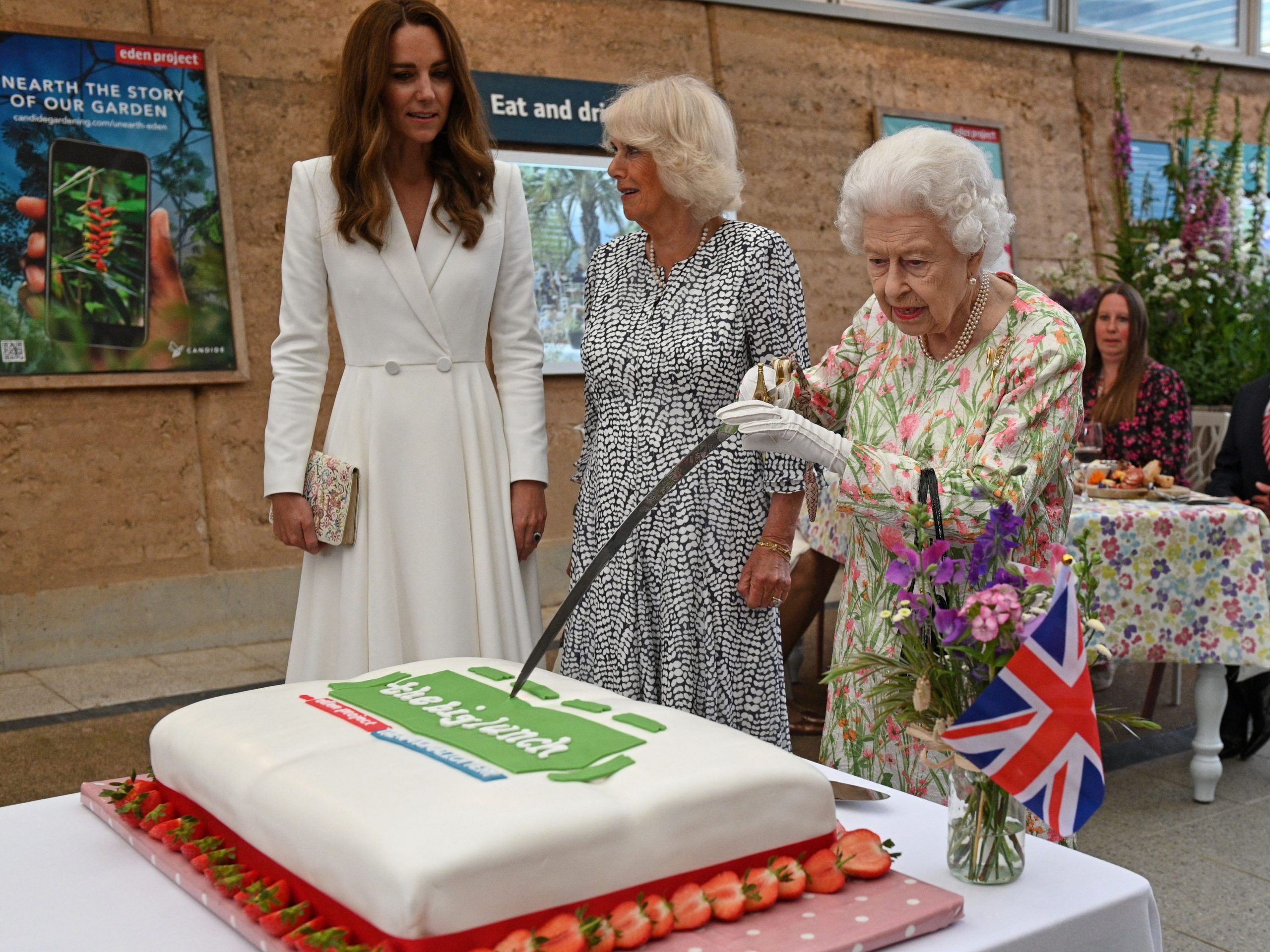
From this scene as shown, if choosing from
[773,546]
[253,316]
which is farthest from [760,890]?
[253,316]

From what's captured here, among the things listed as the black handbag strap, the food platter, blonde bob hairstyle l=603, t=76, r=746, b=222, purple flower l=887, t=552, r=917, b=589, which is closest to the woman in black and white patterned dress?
blonde bob hairstyle l=603, t=76, r=746, b=222

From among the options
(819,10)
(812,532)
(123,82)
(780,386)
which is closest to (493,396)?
(780,386)

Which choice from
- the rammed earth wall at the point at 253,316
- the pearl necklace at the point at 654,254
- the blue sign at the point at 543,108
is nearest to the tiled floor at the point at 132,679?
the rammed earth wall at the point at 253,316

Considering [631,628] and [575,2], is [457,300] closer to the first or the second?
[631,628]

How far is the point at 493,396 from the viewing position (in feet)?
8.36

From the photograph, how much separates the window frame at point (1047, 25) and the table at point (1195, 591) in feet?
15.2

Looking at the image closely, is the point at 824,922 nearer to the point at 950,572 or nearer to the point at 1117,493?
the point at 950,572

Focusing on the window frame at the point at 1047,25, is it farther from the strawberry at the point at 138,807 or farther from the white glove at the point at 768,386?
the strawberry at the point at 138,807

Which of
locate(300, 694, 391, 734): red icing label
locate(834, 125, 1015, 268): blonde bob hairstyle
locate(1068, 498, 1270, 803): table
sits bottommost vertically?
locate(1068, 498, 1270, 803): table

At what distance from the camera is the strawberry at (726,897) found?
42.4 inches

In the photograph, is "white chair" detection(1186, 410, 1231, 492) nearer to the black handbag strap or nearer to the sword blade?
the black handbag strap

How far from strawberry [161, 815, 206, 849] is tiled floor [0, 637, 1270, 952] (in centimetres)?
230

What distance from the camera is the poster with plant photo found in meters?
5.34

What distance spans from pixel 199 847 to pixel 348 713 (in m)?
0.19
